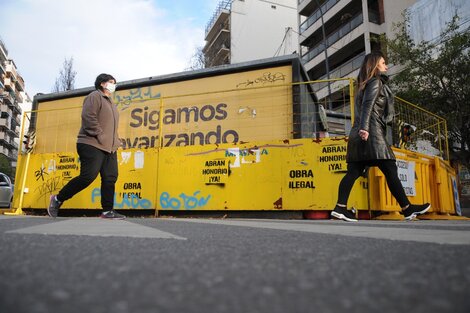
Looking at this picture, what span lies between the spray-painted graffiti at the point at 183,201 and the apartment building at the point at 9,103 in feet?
211

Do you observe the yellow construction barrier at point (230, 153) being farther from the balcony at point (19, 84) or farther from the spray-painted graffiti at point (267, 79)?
the balcony at point (19, 84)

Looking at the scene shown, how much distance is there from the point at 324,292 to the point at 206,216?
5.55 meters

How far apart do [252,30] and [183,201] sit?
36.7m

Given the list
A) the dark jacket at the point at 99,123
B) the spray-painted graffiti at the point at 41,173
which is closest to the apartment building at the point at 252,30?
the spray-painted graffiti at the point at 41,173

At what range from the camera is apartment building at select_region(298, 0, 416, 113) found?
26.2 meters

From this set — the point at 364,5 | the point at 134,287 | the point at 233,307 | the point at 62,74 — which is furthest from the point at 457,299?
the point at 364,5

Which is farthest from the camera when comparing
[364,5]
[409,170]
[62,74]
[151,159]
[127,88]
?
[364,5]

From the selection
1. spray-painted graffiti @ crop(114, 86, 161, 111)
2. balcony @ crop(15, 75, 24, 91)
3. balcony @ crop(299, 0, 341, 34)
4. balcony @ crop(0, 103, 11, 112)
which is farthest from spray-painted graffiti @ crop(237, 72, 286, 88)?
balcony @ crop(15, 75, 24, 91)

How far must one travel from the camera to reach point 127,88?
8.41 metres

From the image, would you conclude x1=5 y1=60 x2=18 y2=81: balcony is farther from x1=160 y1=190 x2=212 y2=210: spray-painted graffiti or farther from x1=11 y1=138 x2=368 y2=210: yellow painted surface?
x1=160 y1=190 x2=212 y2=210: spray-painted graffiti

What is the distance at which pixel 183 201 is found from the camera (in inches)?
250

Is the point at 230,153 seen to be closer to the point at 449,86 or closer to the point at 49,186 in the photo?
the point at 49,186

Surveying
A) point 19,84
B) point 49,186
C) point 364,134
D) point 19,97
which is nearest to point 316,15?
point 49,186

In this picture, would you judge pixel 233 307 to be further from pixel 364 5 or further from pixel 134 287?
pixel 364 5
